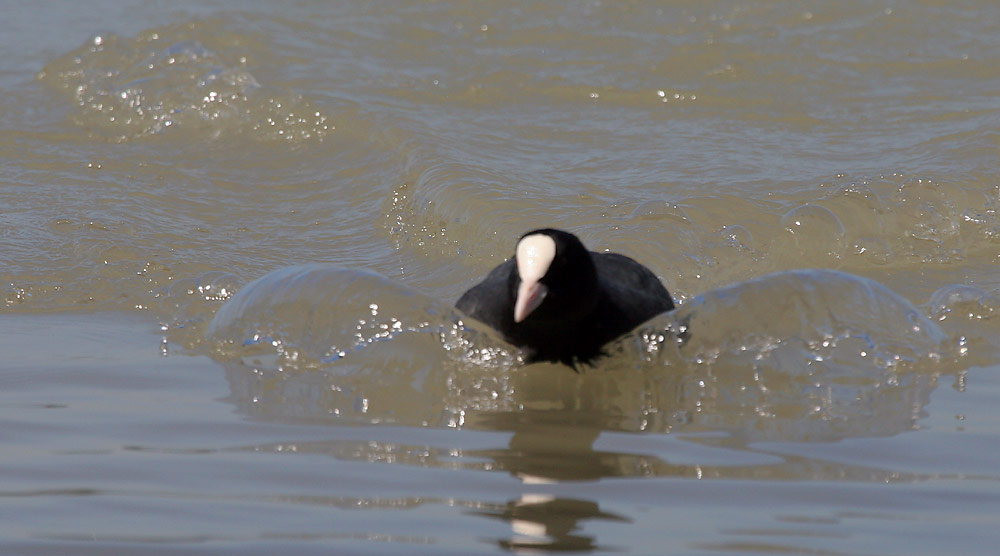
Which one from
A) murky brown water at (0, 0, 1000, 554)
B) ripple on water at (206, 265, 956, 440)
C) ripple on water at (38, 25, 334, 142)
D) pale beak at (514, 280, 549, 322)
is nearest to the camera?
murky brown water at (0, 0, 1000, 554)

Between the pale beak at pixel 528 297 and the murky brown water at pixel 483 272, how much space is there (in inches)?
13.6

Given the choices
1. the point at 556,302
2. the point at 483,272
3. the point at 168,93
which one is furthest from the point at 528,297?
the point at 168,93

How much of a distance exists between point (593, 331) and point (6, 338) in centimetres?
231

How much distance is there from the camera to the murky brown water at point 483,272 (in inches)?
128

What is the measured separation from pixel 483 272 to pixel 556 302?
2337 mm

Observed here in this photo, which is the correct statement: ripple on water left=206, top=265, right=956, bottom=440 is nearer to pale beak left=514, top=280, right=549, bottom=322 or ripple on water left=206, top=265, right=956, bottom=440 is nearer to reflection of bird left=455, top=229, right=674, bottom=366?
reflection of bird left=455, top=229, right=674, bottom=366

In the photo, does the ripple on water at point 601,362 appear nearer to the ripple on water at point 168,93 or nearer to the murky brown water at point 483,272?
the murky brown water at point 483,272

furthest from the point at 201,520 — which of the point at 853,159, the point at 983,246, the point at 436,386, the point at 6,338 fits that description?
the point at 853,159

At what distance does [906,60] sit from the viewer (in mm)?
10109

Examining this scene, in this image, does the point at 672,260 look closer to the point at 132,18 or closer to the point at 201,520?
the point at 201,520

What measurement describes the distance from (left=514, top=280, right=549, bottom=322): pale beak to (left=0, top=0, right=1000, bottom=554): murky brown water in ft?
1.13

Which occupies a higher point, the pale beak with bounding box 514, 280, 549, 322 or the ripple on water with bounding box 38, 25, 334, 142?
the ripple on water with bounding box 38, 25, 334, 142

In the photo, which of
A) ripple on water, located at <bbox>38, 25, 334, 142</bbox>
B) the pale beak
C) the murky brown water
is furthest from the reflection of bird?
ripple on water, located at <bbox>38, 25, 334, 142</bbox>

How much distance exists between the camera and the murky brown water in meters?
3.25
